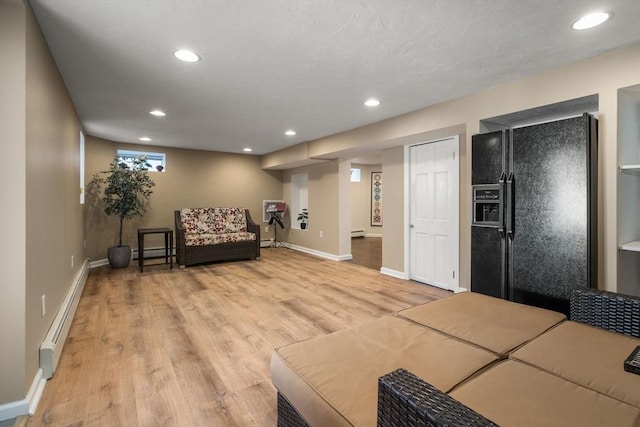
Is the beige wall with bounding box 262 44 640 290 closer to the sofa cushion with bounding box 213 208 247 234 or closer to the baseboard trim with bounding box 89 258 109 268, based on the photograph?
the sofa cushion with bounding box 213 208 247 234

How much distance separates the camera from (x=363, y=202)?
9617mm

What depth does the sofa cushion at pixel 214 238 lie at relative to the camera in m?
5.55

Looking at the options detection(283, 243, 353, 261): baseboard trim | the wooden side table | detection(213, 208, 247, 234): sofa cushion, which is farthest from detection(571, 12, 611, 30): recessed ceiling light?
detection(213, 208, 247, 234): sofa cushion

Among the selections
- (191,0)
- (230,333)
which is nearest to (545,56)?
(191,0)

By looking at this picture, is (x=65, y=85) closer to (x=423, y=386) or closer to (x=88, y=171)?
(x=88, y=171)

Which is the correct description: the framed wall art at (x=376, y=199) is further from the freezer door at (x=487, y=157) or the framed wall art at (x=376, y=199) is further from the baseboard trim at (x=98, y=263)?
the baseboard trim at (x=98, y=263)

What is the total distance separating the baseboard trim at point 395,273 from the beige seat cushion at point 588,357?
299 centimetres

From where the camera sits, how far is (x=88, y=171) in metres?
5.52

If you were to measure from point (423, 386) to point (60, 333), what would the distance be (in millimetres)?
2822

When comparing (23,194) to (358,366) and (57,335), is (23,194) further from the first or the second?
(358,366)

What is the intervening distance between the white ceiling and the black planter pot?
102 inches

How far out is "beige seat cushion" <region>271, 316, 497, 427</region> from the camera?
110cm

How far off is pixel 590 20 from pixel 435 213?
103 inches

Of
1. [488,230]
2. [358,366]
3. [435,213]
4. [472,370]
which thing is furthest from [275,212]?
[472,370]
